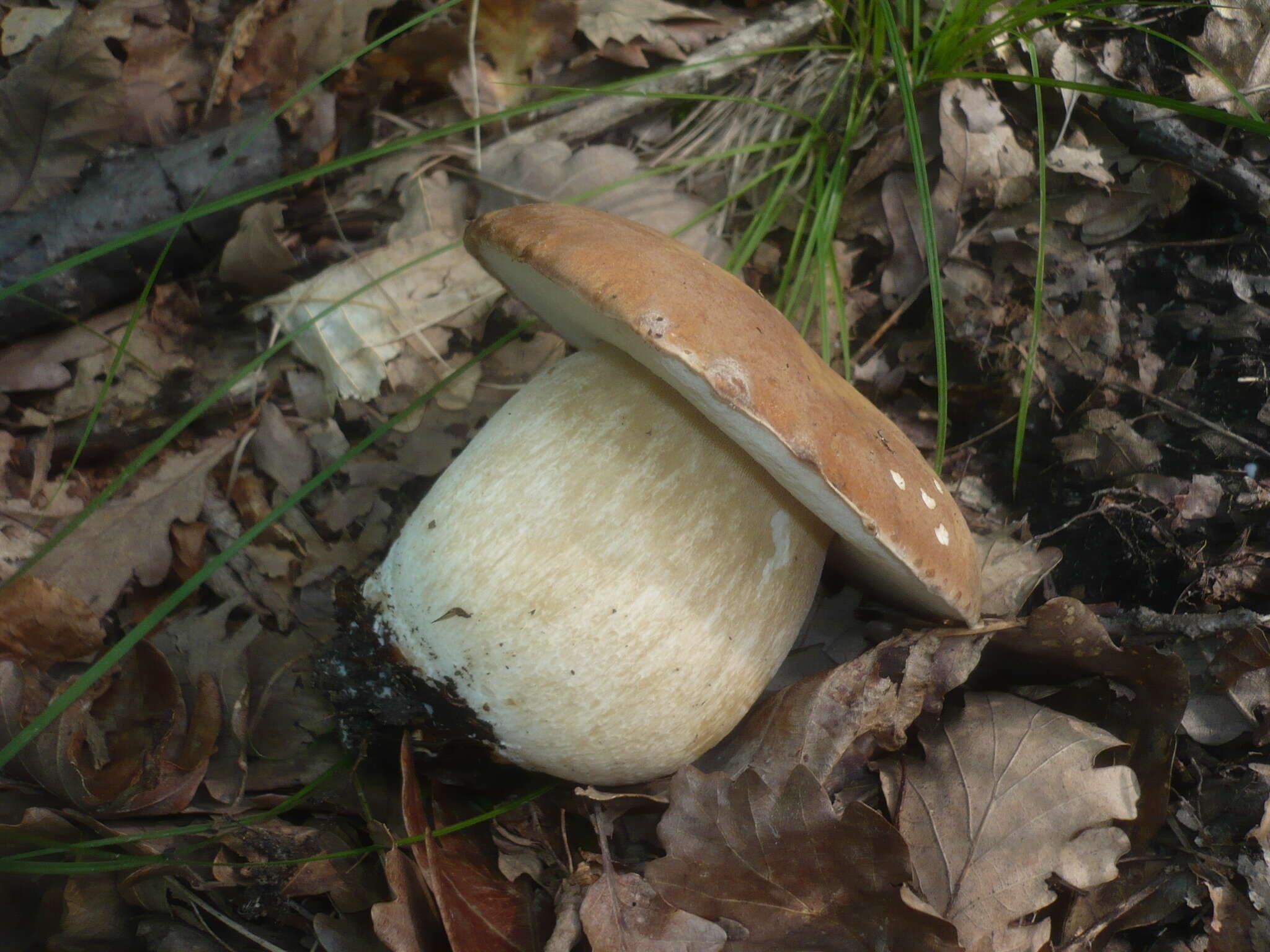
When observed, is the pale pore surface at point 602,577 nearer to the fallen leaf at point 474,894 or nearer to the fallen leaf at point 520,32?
the fallen leaf at point 474,894

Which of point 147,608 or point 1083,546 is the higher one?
point 1083,546

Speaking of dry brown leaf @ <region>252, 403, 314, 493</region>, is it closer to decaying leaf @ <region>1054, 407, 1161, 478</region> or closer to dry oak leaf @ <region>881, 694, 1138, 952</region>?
dry oak leaf @ <region>881, 694, 1138, 952</region>

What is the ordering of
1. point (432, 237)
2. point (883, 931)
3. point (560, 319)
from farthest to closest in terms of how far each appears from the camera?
point (432, 237) → point (560, 319) → point (883, 931)

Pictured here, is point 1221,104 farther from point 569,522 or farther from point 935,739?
point 569,522

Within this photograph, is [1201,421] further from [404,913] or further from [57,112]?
[57,112]

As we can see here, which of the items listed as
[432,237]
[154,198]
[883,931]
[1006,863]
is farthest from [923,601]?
[154,198]

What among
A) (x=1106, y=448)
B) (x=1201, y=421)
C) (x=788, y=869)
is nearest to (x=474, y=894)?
(x=788, y=869)

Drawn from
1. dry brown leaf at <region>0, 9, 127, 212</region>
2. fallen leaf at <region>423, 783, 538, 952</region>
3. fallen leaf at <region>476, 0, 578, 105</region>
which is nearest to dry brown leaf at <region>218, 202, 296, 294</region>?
dry brown leaf at <region>0, 9, 127, 212</region>
